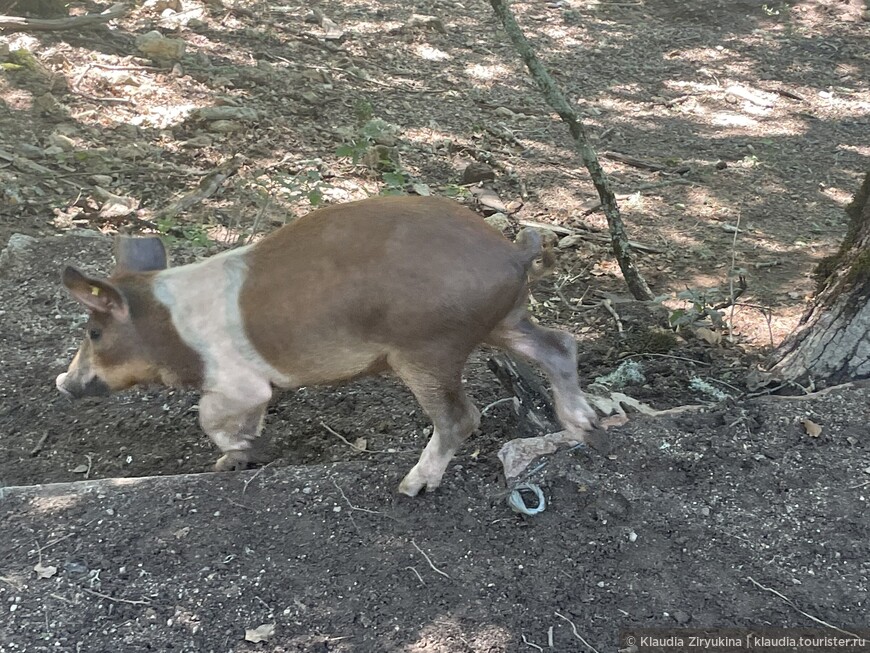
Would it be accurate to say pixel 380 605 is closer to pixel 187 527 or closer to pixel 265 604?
pixel 265 604

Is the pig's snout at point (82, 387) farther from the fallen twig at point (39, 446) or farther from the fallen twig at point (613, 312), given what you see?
the fallen twig at point (613, 312)

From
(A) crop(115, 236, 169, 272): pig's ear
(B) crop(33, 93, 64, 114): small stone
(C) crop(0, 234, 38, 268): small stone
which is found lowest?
(C) crop(0, 234, 38, 268): small stone

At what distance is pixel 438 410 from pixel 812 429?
1.56 meters

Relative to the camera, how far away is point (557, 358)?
3379 mm

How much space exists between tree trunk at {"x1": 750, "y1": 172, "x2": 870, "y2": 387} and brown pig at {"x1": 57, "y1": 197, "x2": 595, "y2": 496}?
121 centimetres

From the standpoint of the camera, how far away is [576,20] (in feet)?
37.8

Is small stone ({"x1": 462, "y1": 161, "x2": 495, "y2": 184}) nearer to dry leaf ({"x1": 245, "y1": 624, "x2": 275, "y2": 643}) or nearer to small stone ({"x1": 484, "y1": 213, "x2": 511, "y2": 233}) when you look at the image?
small stone ({"x1": 484, "y1": 213, "x2": 511, "y2": 233})

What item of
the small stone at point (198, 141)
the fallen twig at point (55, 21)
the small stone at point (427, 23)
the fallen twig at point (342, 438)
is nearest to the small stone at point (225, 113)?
the small stone at point (198, 141)

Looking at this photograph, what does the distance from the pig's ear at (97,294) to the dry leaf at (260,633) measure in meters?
1.39

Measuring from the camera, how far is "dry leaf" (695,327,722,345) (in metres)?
4.57

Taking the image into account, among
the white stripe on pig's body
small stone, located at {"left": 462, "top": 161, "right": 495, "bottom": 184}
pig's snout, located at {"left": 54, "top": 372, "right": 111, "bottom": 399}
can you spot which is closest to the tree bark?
the white stripe on pig's body

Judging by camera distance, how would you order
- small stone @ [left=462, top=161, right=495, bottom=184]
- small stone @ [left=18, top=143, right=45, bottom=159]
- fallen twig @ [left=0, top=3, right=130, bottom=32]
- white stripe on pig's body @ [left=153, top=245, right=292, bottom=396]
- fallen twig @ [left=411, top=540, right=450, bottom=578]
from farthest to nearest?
1. fallen twig @ [left=0, top=3, right=130, bottom=32]
2. small stone @ [left=462, top=161, right=495, bottom=184]
3. small stone @ [left=18, top=143, right=45, bottom=159]
4. white stripe on pig's body @ [left=153, top=245, right=292, bottom=396]
5. fallen twig @ [left=411, top=540, right=450, bottom=578]

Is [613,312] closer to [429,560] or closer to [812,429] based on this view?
[812,429]

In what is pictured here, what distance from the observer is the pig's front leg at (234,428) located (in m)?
3.37
